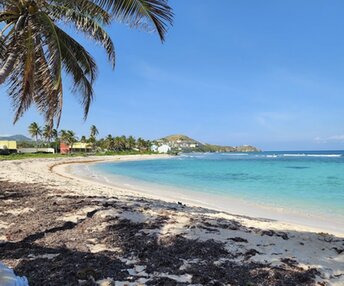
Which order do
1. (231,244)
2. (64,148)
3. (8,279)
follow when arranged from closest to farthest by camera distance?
(8,279) → (231,244) → (64,148)

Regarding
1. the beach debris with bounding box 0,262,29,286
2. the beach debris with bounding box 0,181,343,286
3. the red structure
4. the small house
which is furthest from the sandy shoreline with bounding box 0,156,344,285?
the red structure

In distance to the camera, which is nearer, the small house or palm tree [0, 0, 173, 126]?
palm tree [0, 0, 173, 126]

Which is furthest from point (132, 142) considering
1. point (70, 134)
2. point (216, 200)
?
point (216, 200)

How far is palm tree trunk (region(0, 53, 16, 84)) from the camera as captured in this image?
15.6ft

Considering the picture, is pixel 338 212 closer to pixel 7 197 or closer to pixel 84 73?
pixel 84 73

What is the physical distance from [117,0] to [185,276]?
168 inches

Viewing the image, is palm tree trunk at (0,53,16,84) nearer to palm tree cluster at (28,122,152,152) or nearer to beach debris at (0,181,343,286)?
beach debris at (0,181,343,286)

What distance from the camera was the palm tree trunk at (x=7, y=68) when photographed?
4.77 metres

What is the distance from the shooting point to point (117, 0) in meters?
5.13

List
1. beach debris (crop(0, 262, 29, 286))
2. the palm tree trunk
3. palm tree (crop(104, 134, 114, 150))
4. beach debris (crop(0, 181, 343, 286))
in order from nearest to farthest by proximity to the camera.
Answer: beach debris (crop(0, 262, 29, 286)) < beach debris (crop(0, 181, 343, 286)) < the palm tree trunk < palm tree (crop(104, 134, 114, 150))

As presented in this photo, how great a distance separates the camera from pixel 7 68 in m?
4.88

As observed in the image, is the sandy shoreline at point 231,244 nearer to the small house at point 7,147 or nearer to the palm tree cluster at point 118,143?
the small house at point 7,147

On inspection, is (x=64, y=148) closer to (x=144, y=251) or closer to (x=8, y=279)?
(x=144, y=251)

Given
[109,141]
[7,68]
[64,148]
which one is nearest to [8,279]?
[7,68]
